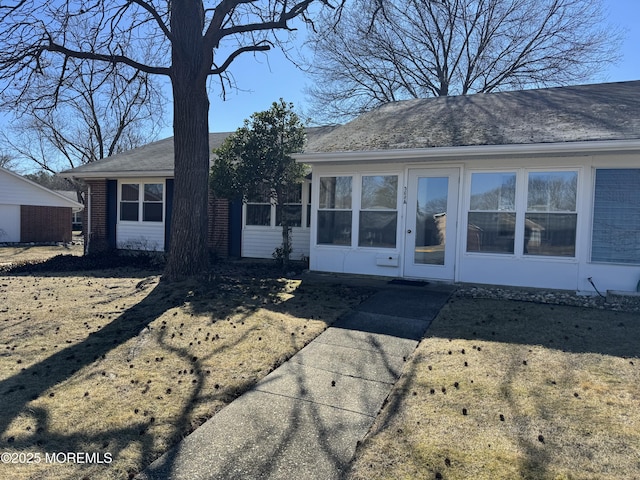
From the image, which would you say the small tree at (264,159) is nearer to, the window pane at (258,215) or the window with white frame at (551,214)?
the window pane at (258,215)

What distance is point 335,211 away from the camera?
9.48 meters

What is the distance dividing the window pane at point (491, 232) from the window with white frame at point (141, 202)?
9881 millimetres

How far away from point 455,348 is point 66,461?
12.7ft

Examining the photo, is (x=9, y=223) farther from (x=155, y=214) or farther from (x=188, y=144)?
(x=188, y=144)

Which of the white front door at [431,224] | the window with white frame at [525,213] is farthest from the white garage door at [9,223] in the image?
the window with white frame at [525,213]

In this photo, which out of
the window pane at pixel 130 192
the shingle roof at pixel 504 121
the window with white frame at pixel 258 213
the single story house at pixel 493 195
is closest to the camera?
the single story house at pixel 493 195

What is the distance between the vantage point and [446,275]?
27.9 ft

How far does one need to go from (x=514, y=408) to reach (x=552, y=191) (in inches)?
210

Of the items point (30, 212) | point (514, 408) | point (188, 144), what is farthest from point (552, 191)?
point (30, 212)

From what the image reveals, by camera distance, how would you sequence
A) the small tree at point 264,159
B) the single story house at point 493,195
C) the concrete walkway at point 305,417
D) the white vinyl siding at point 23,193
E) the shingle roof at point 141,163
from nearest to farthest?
1. the concrete walkway at point 305,417
2. the single story house at point 493,195
3. the small tree at point 264,159
4. the shingle roof at point 141,163
5. the white vinyl siding at point 23,193

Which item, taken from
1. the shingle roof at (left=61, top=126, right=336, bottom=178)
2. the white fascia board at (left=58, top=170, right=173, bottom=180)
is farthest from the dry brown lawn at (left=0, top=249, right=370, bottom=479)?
the shingle roof at (left=61, top=126, right=336, bottom=178)

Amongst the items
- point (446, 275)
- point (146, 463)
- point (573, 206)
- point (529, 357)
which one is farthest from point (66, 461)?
point (573, 206)

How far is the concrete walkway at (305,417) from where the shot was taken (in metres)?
2.77

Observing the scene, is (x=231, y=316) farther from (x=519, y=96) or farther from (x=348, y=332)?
(x=519, y=96)
